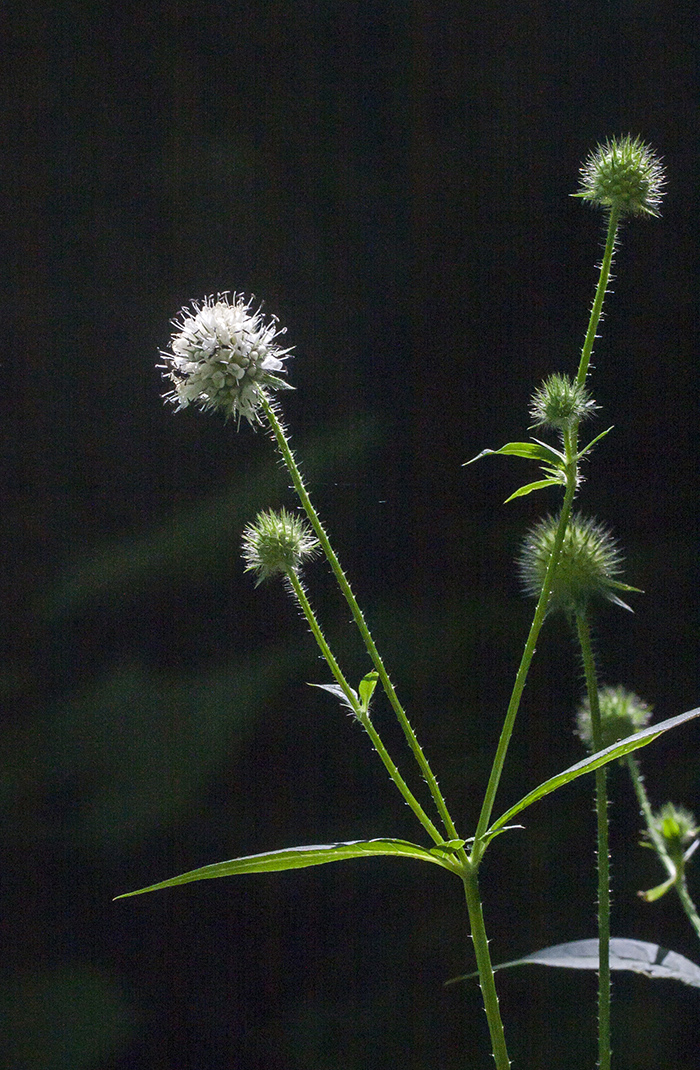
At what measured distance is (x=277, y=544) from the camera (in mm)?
1110

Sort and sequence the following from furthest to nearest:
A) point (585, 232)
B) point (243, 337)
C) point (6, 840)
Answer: point (585, 232) < point (6, 840) < point (243, 337)

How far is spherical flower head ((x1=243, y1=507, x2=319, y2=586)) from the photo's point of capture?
111 centimetres

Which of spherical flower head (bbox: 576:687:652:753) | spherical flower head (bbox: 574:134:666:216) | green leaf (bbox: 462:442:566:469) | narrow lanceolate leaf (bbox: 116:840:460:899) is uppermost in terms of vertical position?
spherical flower head (bbox: 574:134:666:216)

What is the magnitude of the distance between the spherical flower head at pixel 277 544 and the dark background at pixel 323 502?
0.84 metres

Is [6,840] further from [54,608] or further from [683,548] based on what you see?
[683,548]

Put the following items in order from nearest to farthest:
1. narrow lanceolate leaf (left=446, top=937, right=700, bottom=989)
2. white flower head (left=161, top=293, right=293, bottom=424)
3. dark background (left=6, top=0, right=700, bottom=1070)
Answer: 1. white flower head (left=161, top=293, right=293, bottom=424)
2. narrow lanceolate leaf (left=446, top=937, right=700, bottom=989)
3. dark background (left=6, top=0, right=700, bottom=1070)

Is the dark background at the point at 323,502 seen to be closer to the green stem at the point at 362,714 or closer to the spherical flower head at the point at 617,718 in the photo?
the spherical flower head at the point at 617,718

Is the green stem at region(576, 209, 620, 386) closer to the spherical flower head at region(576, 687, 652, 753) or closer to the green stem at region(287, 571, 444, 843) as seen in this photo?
the green stem at region(287, 571, 444, 843)

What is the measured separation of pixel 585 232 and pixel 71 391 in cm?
122

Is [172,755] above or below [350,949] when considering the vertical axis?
above

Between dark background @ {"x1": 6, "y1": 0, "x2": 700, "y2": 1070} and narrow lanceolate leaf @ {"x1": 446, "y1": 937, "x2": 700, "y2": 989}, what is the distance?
798 millimetres

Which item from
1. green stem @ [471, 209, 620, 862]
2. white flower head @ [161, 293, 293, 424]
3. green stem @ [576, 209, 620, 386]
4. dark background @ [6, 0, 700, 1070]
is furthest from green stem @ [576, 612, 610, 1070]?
dark background @ [6, 0, 700, 1070]

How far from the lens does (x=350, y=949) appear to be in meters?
2.07

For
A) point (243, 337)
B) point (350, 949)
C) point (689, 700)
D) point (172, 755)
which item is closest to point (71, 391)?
point (172, 755)
